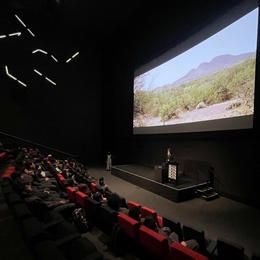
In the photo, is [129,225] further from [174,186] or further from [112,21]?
[112,21]

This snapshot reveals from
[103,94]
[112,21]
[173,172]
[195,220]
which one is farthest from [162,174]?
[112,21]

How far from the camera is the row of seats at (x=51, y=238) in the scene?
1.47m

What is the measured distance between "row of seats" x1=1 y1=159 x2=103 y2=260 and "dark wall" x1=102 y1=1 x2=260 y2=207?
4187 mm

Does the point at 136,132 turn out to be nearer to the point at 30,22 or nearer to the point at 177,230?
the point at 177,230

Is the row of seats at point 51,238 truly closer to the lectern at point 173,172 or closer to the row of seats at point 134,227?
the row of seats at point 134,227

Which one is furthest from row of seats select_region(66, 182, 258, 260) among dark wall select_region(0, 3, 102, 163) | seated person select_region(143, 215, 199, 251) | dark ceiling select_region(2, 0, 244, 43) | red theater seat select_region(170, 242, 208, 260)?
dark wall select_region(0, 3, 102, 163)

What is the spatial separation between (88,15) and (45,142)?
6173 mm

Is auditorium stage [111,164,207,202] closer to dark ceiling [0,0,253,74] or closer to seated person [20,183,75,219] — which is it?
seated person [20,183,75,219]

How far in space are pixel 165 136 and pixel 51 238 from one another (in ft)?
18.5

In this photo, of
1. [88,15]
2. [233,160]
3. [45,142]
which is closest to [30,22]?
[88,15]

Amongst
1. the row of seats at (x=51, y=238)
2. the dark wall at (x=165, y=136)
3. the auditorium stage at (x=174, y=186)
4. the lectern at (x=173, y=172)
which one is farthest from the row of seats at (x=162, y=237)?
the dark wall at (x=165, y=136)

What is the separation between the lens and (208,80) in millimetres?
5590

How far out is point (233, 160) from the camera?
16.5 feet

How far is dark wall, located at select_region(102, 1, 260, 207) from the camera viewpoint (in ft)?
15.6
